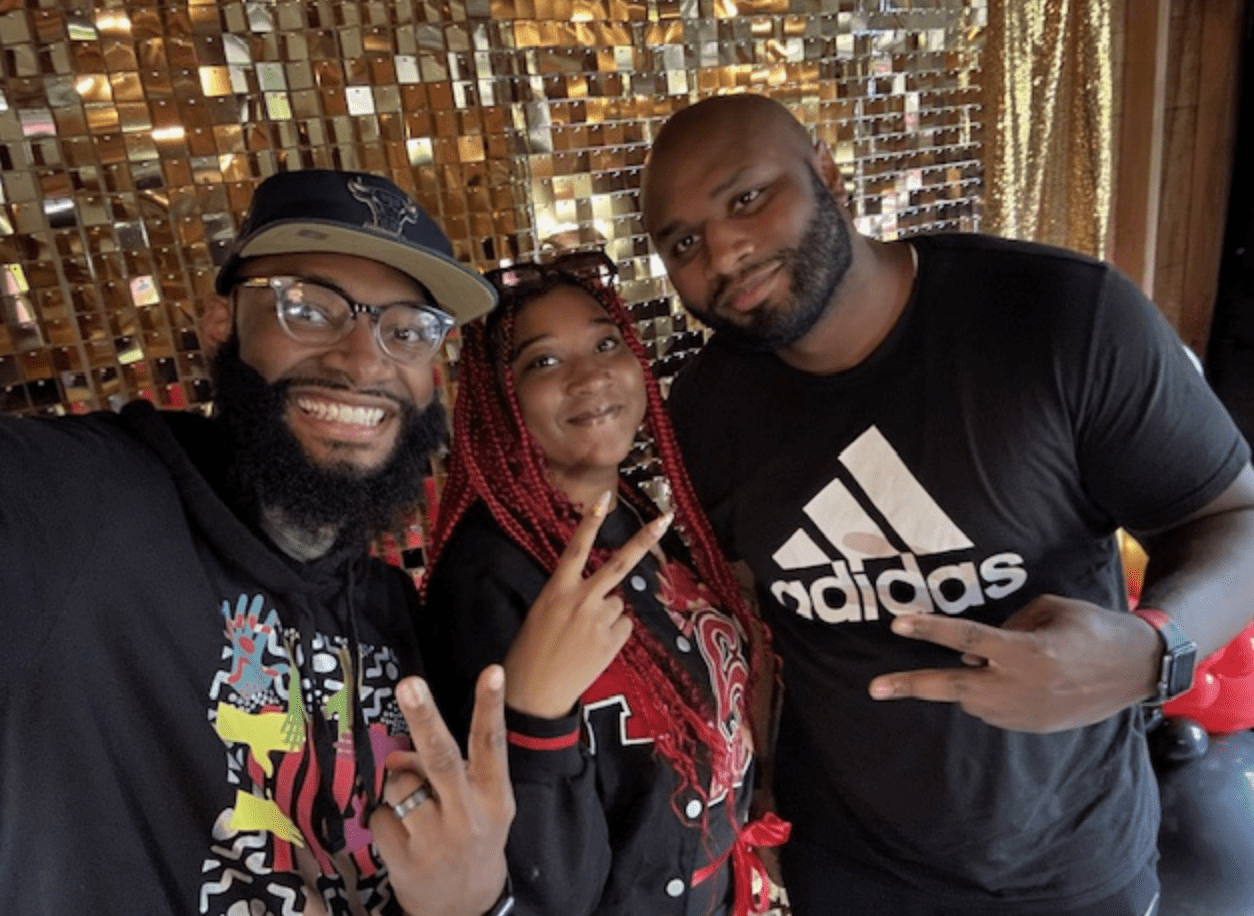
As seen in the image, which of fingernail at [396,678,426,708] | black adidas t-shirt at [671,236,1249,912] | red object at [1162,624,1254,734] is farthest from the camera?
red object at [1162,624,1254,734]

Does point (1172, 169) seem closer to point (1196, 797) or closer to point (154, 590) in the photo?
point (1196, 797)

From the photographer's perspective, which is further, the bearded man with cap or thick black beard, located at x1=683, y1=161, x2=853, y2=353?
thick black beard, located at x1=683, y1=161, x2=853, y2=353

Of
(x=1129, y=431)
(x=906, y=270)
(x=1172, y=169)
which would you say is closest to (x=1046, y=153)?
(x=1172, y=169)

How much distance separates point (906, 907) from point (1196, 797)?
0.76 metres

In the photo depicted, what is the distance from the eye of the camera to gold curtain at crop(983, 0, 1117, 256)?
1899 mm

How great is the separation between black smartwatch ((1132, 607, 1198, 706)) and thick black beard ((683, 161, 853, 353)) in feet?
1.91

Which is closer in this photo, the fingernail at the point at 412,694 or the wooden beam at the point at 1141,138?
the fingernail at the point at 412,694

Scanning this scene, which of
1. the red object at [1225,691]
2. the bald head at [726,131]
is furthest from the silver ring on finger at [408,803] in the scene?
the red object at [1225,691]

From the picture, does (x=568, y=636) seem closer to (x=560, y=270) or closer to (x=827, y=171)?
(x=560, y=270)

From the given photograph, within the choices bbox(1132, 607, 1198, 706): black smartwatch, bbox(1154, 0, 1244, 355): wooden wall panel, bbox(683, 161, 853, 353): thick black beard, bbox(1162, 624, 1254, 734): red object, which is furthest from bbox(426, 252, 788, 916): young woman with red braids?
bbox(1154, 0, 1244, 355): wooden wall panel

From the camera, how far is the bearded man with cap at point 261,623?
0.80 metres

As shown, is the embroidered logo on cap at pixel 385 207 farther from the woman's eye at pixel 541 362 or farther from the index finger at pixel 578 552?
the index finger at pixel 578 552

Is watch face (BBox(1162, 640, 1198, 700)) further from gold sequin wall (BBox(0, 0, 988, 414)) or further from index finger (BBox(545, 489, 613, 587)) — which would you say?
gold sequin wall (BBox(0, 0, 988, 414))

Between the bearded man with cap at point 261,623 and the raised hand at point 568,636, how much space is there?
0.45 ft
